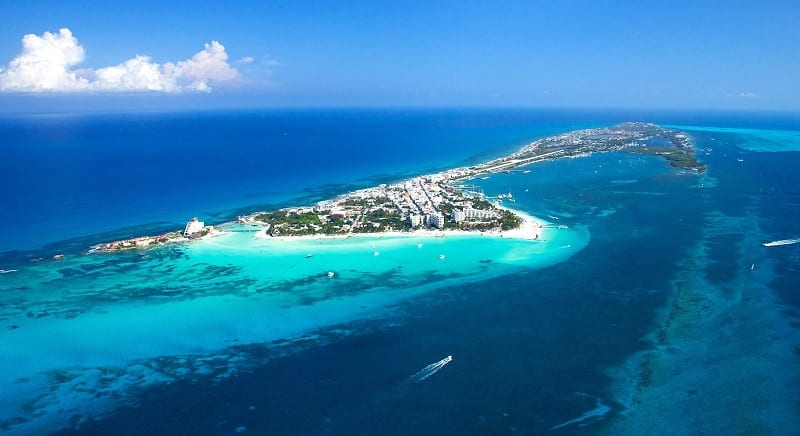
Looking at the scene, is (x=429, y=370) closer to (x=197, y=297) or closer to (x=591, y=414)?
(x=591, y=414)

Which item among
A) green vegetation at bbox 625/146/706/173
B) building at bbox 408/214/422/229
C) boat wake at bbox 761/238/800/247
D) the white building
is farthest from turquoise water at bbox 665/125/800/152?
building at bbox 408/214/422/229

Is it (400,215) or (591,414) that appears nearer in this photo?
(591,414)

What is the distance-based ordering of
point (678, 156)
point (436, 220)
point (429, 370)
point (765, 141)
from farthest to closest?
1. point (765, 141)
2. point (678, 156)
3. point (436, 220)
4. point (429, 370)

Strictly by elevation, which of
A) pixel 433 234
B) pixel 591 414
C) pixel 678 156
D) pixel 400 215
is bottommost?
pixel 591 414

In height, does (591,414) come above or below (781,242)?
below

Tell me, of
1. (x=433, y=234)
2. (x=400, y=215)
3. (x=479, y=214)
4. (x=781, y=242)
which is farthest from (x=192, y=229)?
(x=781, y=242)

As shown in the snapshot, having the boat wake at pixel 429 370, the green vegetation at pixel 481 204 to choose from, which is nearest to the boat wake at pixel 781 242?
the green vegetation at pixel 481 204

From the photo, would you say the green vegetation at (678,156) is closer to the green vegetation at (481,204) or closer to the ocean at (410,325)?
the ocean at (410,325)

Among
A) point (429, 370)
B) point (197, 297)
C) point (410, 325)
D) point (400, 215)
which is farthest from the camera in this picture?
point (400, 215)

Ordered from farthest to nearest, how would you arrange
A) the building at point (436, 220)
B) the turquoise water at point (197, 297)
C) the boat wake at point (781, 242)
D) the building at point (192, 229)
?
the building at point (436, 220)
the building at point (192, 229)
the boat wake at point (781, 242)
the turquoise water at point (197, 297)
